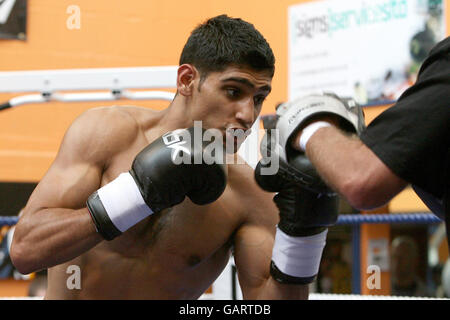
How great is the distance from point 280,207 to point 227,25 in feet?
1.68

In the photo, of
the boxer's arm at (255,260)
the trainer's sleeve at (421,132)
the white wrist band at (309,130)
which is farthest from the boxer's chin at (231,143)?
the trainer's sleeve at (421,132)

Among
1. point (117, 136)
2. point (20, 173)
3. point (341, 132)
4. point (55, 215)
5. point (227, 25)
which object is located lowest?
point (20, 173)

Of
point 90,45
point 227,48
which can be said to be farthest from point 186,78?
point 90,45

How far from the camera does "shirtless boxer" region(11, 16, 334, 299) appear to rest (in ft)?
4.48

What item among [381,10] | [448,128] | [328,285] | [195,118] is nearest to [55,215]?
[195,118]

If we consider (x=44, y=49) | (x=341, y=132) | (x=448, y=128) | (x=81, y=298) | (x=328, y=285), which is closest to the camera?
(x=448, y=128)

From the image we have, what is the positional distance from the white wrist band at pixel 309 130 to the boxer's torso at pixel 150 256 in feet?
1.83

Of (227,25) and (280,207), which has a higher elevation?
(227,25)

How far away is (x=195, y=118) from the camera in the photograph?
157 centimetres

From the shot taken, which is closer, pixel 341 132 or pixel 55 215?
pixel 341 132

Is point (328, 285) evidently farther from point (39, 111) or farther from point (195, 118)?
point (195, 118)

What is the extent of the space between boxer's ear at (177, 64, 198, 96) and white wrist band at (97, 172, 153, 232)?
1.23ft

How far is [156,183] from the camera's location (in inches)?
50.4
